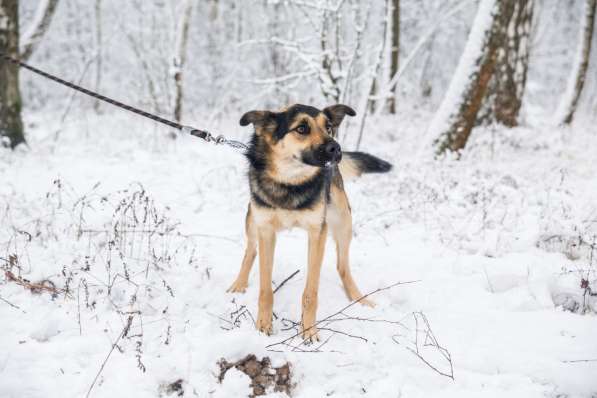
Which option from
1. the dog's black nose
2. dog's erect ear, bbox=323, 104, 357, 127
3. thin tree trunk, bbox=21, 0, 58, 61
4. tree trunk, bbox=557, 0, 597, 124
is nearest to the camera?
the dog's black nose

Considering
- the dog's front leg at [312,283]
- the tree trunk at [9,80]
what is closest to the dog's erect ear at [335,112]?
the dog's front leg at [312,283]

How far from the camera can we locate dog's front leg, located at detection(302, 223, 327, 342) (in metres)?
3.11

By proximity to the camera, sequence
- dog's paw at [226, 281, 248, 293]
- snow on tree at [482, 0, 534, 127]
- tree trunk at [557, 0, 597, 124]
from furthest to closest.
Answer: tree trunk at [557, 0, 597, 124] < snow on tree at [482, 0, 534, 127] < dog's paw at [226, 281, 248, 293]

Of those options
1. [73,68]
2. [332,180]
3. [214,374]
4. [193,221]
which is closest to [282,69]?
[193,221]

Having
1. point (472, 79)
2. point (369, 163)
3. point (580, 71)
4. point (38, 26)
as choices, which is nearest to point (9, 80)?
point (38, 26)

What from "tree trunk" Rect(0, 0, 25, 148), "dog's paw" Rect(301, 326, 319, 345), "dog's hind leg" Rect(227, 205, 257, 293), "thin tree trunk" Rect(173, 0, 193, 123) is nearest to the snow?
"thin tree trunk" Rect(173, 0, 193, 123)

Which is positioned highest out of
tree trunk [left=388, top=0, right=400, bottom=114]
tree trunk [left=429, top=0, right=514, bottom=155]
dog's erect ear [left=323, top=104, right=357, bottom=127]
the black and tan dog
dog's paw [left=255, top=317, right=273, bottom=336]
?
tree trunk [left=388, top=0, right=400, bottom=114]

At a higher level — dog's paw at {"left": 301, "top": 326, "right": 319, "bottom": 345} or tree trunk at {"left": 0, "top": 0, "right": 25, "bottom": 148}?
tree trunk at {"left": 0, "top": 0, "right": 25, "bottom": 148}

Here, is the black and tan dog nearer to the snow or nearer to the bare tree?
the bare tree

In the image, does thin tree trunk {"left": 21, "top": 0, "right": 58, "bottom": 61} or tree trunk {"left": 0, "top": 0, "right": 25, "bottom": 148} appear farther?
thin tree trunk {"left": 21, "top": 0, "right": 58, "bottom": 61}

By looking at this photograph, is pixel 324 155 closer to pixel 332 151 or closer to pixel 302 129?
pixel 332 151

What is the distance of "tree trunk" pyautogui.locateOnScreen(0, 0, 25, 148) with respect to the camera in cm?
740

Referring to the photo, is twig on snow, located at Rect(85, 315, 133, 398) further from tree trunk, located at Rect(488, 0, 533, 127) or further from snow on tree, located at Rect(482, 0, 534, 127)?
tree trunk, located at Rect(488, 0, 533, 127)

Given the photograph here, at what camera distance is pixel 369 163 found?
4.30 m
